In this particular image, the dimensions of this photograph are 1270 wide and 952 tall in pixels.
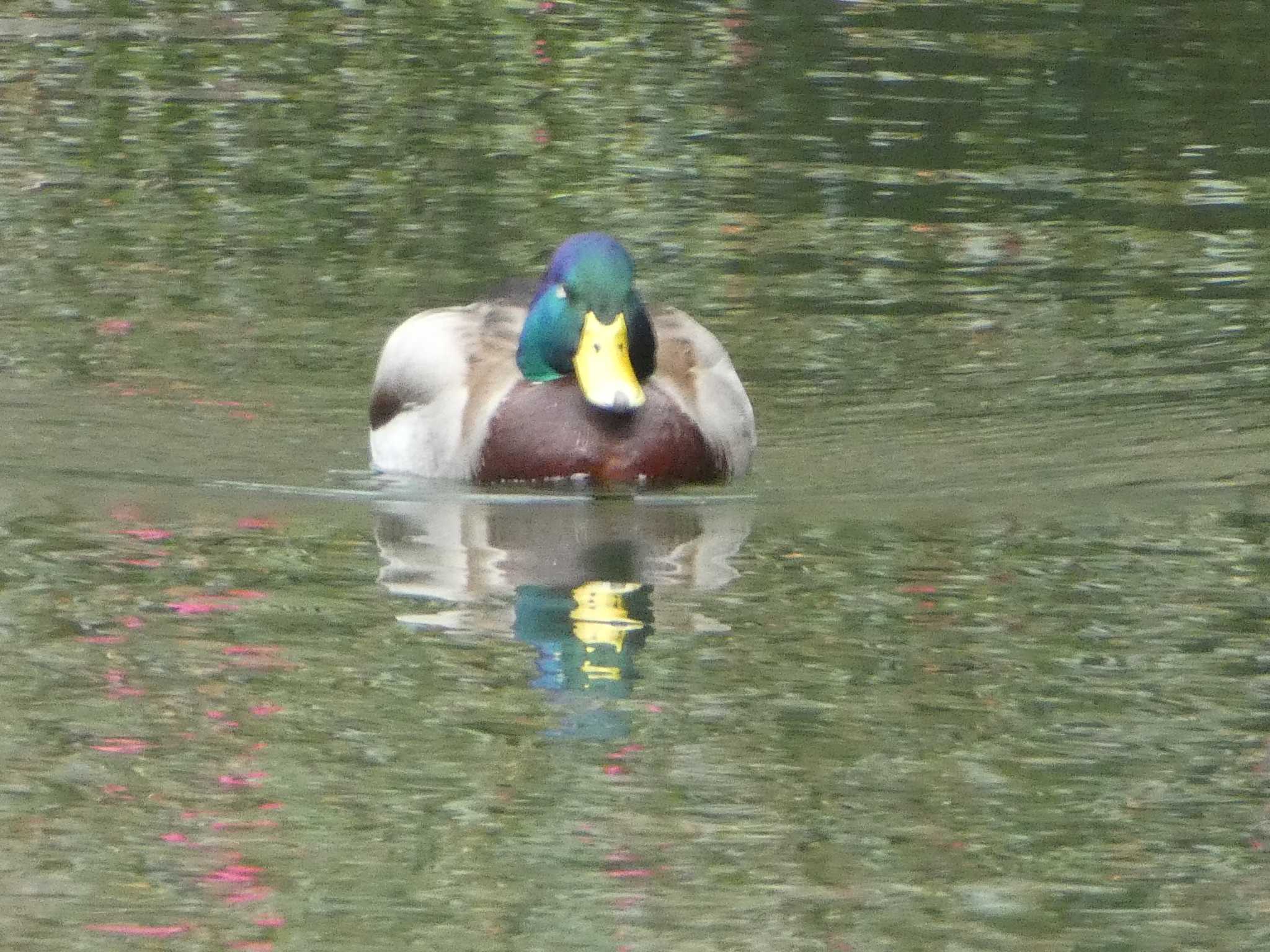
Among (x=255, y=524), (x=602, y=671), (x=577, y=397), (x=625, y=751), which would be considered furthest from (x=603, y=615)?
(x=577, y=397)

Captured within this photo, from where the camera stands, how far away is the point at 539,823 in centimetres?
598

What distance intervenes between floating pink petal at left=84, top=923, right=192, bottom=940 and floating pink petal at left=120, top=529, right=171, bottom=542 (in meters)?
3.06

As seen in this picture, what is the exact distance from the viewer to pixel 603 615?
7.66 meters

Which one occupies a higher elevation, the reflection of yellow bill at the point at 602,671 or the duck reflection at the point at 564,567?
the reflection of yellow bill at the point at 602,671

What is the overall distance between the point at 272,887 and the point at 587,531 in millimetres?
3214

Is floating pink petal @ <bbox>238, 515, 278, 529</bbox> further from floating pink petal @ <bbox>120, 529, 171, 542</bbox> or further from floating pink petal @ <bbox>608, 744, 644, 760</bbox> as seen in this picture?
floating pink petal @ <bbox>608, 744, 644, 760</bbox>

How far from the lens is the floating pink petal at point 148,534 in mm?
8445

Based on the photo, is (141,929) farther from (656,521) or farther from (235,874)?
(656,521)

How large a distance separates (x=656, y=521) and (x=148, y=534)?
58.8 inches

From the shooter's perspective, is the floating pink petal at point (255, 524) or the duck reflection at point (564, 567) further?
the floating pink petal at point (255, 524)

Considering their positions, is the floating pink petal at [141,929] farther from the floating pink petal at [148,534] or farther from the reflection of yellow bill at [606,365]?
the reflection of yellow bill at [606,365]

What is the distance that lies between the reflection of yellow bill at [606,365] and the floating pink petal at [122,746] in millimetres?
3035

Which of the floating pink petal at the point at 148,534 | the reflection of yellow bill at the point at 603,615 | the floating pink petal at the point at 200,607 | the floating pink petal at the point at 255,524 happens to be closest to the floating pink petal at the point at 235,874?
the reflection of yellow bill at the point at 603,615

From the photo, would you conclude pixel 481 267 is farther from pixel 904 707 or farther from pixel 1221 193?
pixel 904 707
